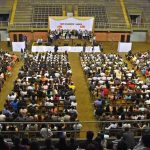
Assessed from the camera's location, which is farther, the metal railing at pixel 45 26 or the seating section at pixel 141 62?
the metal railing at pixel 45 26

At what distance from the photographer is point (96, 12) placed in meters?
38.2

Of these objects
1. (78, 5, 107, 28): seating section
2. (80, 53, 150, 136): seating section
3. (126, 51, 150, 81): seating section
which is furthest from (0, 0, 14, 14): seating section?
(126, 51, 150, 81): seating section

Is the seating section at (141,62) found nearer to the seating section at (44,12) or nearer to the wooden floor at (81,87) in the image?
the wooden floor at (81,87)

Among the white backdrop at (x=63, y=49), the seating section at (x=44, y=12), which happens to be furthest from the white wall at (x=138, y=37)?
the seating section at (x=44, y=12)

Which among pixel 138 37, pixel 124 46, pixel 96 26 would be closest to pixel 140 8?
pixel 138 37

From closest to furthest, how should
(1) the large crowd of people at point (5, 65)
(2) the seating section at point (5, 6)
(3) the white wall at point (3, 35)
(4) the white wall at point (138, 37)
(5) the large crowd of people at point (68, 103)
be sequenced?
(5) the large crowd of people at point (68, 103) → (1) the large crowd of people at point (5, 65) → (3) the white wall at point (3, 35) → (4) the white wall at point (138, 37) → (2) the seating section at point (5, 6)

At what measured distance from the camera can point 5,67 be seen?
80.9ft

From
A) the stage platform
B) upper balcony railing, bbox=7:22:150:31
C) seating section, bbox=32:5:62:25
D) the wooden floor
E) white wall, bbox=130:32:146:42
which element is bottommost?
the wooden floor

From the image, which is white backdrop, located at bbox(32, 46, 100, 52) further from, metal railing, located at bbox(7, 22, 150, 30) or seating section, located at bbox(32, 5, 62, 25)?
seating section, located at bbox(32, 5, 62, 25)

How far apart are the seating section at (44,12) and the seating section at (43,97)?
497 inches

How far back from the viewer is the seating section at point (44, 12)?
3709 centimetres

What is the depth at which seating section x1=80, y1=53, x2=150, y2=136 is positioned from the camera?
49.5ft

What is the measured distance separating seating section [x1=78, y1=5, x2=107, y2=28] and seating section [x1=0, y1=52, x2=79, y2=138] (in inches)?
518

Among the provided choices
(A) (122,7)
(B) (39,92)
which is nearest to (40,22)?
(A) (122,7)
